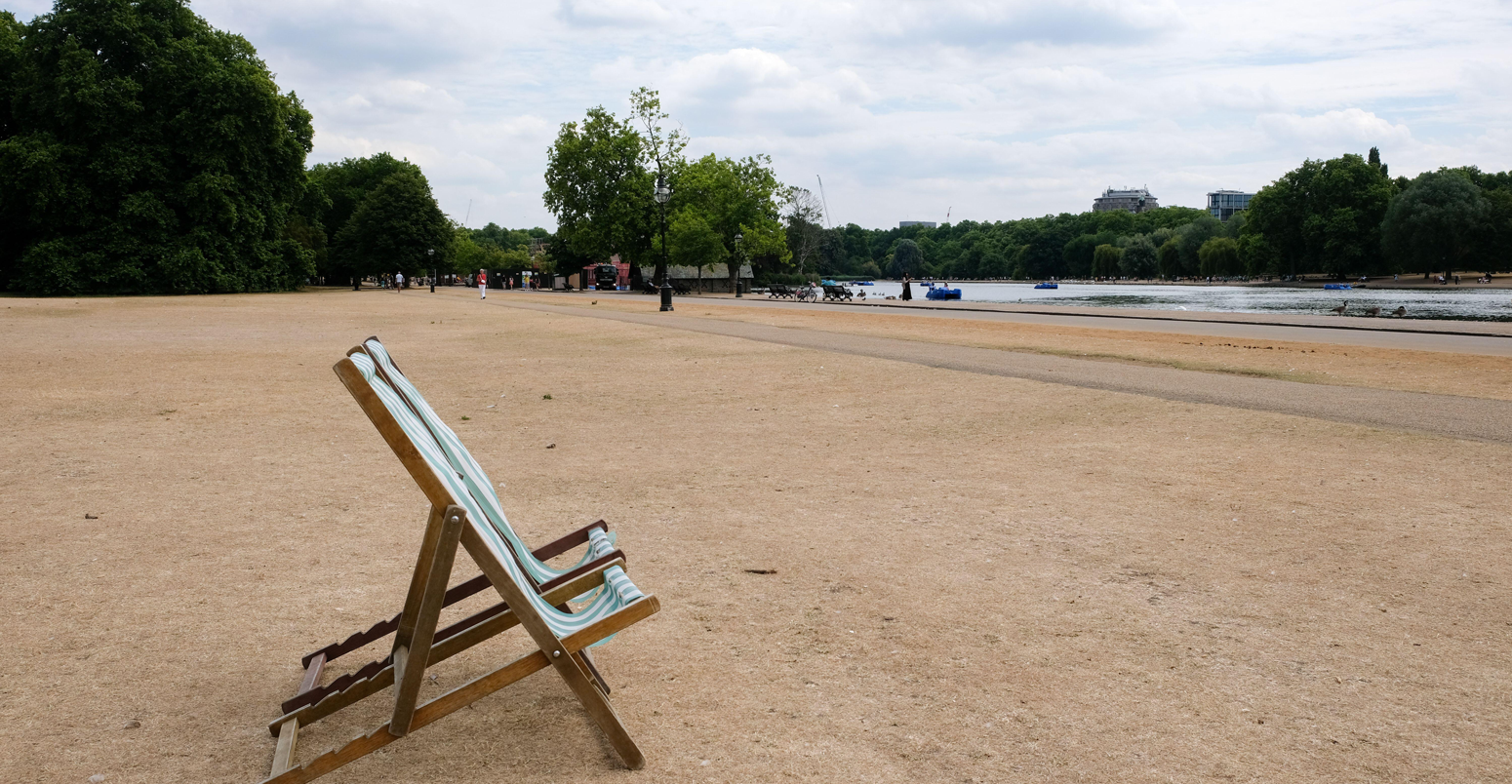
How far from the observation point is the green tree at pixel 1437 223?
95938 mm

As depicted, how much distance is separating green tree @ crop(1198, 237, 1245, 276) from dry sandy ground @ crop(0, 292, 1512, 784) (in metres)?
127

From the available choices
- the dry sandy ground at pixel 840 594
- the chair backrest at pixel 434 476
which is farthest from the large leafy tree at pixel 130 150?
the chair backrest at pixel 434 476

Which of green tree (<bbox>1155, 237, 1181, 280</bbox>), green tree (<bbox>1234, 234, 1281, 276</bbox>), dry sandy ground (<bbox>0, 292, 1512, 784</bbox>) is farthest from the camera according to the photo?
green tree (<bbox>1155, 237, 1181, 280</bbox>)

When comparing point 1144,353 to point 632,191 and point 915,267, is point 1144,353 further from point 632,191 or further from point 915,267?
point 915,267

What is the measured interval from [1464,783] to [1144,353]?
53.7ft

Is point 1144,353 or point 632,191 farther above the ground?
point 632,191

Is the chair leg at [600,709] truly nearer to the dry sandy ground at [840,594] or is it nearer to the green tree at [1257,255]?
the dry sandy ground at [840,594]

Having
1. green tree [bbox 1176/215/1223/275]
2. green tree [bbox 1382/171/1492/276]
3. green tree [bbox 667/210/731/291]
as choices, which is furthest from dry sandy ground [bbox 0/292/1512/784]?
green tree [bbox 1176/215/1223/275]

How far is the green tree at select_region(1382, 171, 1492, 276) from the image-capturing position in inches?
3777

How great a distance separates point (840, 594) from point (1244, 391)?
9419 mm

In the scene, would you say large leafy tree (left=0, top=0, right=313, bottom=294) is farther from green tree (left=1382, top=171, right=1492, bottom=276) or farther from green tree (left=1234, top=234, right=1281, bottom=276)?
green tree (left=1234, top=234, right=1281, bottom=276)

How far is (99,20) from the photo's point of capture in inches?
2176

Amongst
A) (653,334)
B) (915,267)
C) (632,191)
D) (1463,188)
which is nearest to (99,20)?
(632,191)

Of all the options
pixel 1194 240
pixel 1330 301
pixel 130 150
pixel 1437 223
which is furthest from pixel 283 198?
pixel 1194 240
